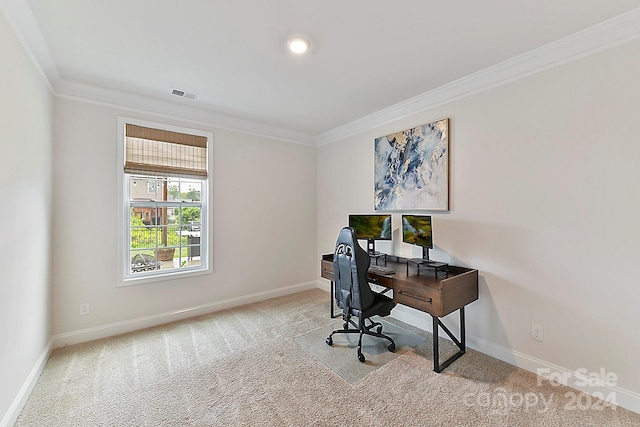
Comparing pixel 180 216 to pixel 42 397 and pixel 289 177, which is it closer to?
pixel 289 177

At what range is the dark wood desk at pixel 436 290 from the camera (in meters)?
2.11

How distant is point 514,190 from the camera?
7.53 ft

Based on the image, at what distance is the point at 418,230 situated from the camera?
8.80ft

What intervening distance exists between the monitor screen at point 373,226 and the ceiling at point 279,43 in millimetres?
1365

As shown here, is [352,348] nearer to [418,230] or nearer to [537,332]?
[418,230]

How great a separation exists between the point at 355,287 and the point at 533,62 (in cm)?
236

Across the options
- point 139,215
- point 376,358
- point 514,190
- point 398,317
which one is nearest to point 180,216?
point 139,215

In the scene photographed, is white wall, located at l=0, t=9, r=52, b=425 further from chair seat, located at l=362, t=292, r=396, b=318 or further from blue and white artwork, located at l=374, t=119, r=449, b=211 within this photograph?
blue and white artwork, located at l=374, t=119, r=449, b=211

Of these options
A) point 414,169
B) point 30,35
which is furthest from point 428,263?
point 30,35

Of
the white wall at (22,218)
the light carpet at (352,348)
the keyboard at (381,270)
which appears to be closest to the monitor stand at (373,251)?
the keyboard at (381,270)

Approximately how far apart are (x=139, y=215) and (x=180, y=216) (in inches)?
16.8

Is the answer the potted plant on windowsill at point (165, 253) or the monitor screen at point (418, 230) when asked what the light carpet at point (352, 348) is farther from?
the potted plant on windowsill at point (165, 253)

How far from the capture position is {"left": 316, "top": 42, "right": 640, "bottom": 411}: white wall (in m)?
1.80

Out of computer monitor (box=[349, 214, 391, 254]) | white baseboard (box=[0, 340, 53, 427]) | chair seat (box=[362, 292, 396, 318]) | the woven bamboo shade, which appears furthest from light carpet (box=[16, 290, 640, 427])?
the woven bamboo shade
